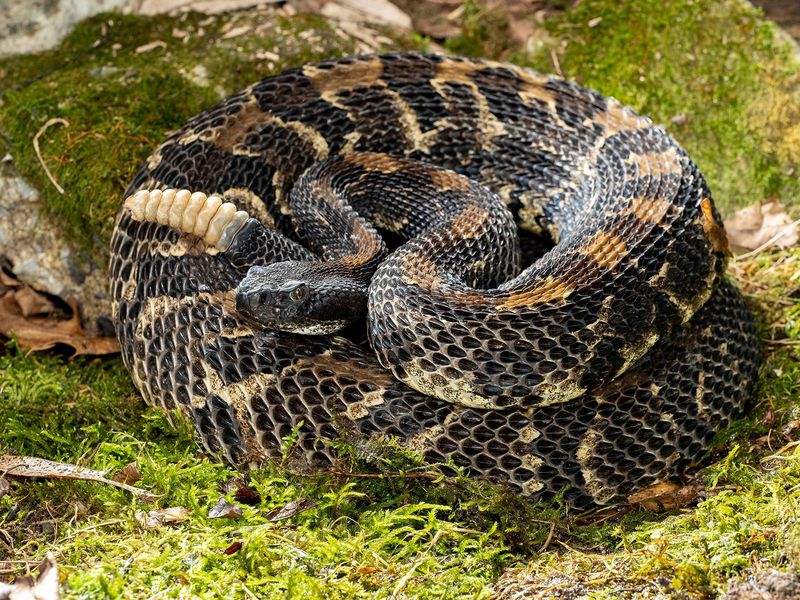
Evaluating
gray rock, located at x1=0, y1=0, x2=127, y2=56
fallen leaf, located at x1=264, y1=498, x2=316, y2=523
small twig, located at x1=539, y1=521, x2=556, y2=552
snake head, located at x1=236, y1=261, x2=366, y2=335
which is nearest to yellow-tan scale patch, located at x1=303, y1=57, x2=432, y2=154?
snake head, located at x1=236, y1=261, x2=366, y2=335

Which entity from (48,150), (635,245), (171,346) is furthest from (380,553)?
(48,150)

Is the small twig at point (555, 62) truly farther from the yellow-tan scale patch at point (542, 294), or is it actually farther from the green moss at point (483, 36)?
the yellow-tan scale patch at point (542, 294)

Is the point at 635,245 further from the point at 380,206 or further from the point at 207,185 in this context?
the point at 207,185

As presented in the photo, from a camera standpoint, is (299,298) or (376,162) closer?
(299,298)

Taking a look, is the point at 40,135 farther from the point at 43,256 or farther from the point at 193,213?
the point at 193,213

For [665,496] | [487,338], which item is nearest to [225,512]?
[487,338]
